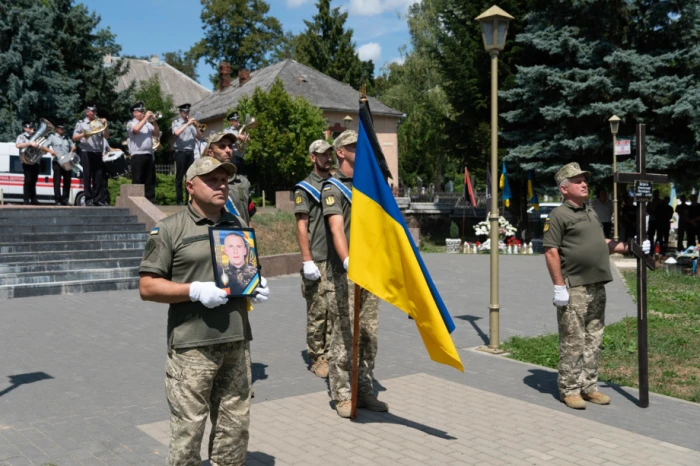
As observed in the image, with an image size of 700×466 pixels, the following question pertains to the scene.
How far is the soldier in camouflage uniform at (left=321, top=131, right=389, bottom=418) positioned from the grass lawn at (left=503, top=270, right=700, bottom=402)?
2856 mm

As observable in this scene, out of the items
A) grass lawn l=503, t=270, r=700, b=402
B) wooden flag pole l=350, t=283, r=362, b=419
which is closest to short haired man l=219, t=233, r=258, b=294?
wooden flag pole l=350, t=283, r=362, b=419

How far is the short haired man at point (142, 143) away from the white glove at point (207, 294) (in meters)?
12.8

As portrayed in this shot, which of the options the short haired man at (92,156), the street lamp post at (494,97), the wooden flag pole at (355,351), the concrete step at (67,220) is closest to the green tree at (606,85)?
the short haired man at (92,156)

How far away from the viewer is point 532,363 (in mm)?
8547

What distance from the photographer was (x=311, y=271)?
707 cm

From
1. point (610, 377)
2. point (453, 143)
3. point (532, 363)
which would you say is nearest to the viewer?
point (610, 377)

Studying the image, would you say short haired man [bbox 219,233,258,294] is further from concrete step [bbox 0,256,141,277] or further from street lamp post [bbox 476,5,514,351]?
concrete step [bbox 0,256,141,277]

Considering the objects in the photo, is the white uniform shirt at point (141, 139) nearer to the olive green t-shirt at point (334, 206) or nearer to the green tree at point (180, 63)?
the olive green t-shirt at point (334, 206)

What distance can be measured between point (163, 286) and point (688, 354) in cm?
698

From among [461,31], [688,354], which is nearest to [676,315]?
[688,354]

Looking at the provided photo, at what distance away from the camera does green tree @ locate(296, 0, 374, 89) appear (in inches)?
2566

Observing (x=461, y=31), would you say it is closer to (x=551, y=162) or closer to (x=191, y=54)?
(x=551, y=162)

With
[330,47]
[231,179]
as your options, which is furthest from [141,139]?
[330,47]

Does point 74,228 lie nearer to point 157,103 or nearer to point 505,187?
point 505,187
